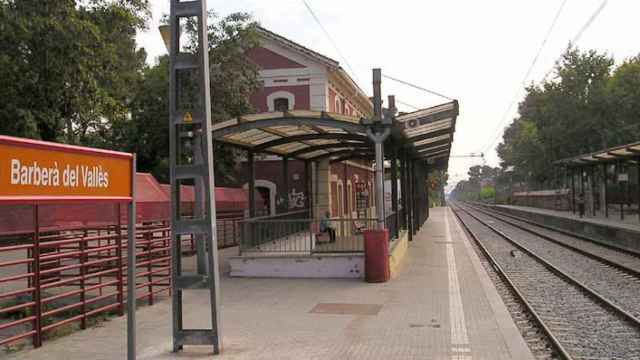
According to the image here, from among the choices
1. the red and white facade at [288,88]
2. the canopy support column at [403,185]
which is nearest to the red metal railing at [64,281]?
the canopy support column at [403,185]

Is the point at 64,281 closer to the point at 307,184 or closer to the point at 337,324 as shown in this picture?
the point at 337,324

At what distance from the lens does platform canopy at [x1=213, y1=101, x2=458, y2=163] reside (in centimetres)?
1313

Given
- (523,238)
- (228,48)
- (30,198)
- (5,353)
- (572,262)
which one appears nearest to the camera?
(30,198)

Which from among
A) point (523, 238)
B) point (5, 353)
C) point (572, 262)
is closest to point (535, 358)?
point (5, 353)

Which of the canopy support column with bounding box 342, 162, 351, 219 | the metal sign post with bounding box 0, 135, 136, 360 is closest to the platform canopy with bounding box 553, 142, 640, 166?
the canopy support column with bounding box 342, 162, 351, 219

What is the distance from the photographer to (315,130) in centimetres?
1535

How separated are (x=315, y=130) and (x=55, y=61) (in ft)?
21.9

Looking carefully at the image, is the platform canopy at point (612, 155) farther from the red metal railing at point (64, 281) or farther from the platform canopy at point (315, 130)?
the red metal railing at point (64, 281)

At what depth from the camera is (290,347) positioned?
757 cm

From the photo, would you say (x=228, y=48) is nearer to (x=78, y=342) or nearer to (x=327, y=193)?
(x=327, y=193)

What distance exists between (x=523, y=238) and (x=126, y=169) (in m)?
24.7

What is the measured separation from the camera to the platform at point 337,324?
7.35m

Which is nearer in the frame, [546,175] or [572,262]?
[572,262]

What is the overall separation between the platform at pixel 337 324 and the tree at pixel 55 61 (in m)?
3.60
